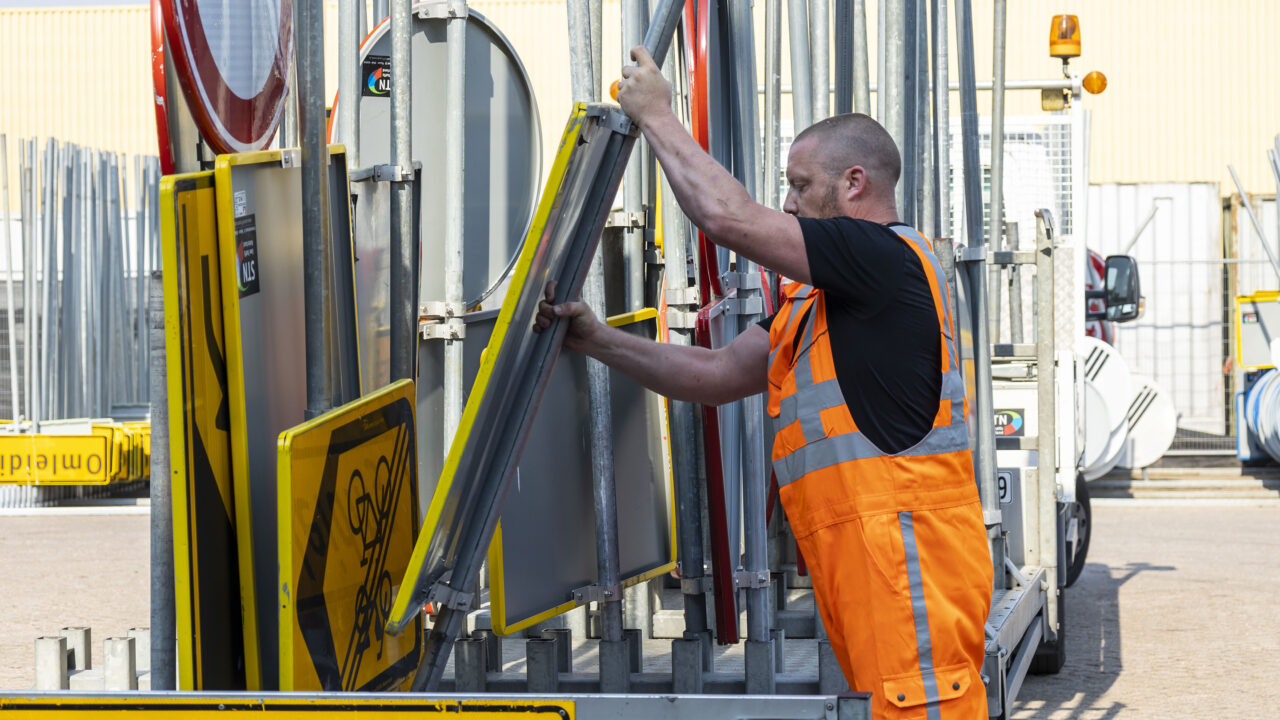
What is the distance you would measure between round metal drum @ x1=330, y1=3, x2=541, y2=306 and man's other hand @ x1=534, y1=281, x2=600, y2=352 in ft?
3.90

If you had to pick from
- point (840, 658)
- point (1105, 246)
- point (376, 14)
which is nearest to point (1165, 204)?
point (1105, 246)

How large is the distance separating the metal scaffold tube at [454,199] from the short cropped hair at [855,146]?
101 centimetres

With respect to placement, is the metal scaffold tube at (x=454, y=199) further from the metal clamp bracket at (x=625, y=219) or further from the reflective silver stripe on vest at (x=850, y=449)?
the reflective silver stripe on vest at (x=850, y=449)

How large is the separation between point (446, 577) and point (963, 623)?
2.81 ft

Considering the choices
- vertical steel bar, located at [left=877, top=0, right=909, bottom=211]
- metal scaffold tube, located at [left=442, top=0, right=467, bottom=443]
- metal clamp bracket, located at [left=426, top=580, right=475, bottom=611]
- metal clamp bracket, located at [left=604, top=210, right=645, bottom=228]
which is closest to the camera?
metal clamp bracket, located at [left=426, top=580, right=475, bottom=611]

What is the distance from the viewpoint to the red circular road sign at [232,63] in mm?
2070

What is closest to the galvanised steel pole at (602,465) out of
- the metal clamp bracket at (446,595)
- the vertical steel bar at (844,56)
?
the metal clamp bracket at (446,595)

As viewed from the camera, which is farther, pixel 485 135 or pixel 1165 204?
pixel 1165 204

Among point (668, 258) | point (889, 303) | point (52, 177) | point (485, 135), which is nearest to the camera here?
point (889, 303)

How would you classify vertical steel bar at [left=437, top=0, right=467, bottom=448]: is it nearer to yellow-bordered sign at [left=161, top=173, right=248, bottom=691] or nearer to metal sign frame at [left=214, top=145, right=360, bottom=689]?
metal sign frame at [left=214, top=145, right=360, bottom=689]

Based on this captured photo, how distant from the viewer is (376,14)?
4.62 metres

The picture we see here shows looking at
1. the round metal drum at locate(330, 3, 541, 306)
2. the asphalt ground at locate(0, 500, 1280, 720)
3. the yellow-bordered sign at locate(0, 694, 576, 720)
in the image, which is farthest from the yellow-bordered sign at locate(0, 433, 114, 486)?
the yellow-bordered sign at locate(0, 694, 576, 720)

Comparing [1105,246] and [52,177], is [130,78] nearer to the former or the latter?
[52,177]

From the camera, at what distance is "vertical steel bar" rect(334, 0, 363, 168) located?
3.16 meters
